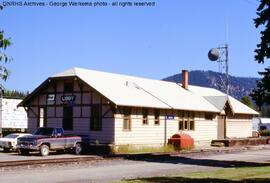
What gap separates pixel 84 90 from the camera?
37.3 m

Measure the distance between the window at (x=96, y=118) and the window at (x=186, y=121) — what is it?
8.99 metres

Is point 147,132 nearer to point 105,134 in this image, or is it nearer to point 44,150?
point 105,134

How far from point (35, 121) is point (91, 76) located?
6.01 meters

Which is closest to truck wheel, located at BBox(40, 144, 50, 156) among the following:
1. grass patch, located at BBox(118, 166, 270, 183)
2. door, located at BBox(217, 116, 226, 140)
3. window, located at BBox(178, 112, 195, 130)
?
grass patch, located at BBox(118, 166, 270, 183)

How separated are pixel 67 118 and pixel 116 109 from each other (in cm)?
511

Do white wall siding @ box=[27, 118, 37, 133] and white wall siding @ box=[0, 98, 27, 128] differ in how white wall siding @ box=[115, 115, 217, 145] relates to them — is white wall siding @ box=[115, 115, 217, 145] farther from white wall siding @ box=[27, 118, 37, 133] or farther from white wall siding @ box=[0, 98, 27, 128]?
white wall siding @ box=[0, 98, 27, 128]

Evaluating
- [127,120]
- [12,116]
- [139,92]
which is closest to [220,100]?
[139,92]

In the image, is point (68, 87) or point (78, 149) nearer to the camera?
point (78, 149)

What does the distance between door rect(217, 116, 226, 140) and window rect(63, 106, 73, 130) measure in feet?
55.2

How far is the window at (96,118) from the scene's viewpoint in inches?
1419

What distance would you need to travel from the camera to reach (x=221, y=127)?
49.4 metres

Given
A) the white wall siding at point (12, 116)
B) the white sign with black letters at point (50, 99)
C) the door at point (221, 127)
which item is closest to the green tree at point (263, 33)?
the white sign with black letters at point (50, 99)

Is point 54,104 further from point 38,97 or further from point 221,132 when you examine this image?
point 221,132

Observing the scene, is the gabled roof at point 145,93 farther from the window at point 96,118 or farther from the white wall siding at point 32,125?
the white wall siding at point 32,125
